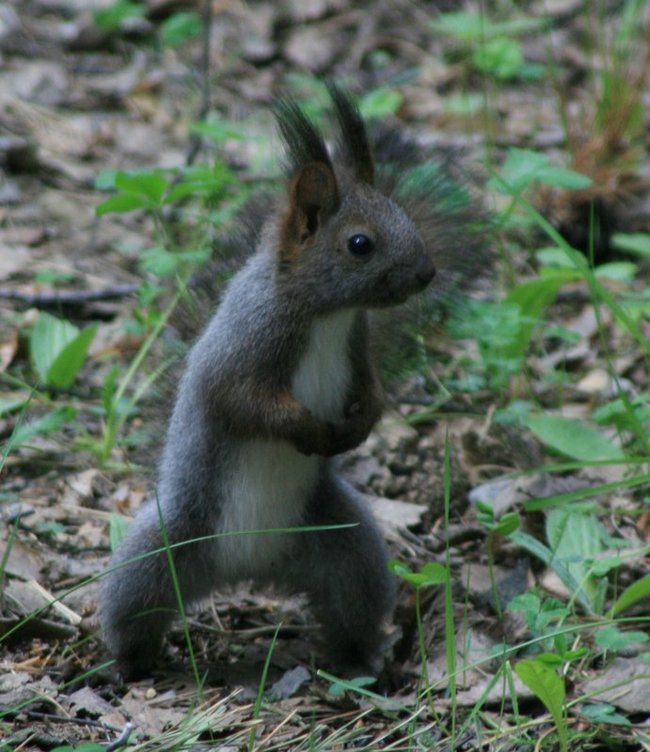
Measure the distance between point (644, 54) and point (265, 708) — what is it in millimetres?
4780

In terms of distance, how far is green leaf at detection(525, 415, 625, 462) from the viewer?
402 cm

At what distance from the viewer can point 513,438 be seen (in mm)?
4387

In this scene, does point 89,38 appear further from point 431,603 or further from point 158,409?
point 431,603

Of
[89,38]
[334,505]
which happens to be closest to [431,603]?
[334,505]

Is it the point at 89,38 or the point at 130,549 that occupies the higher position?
the point at 89,38

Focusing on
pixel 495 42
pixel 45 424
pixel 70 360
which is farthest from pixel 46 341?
pixel 495 42

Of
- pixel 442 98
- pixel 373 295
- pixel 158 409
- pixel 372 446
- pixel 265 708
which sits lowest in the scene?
pixel 265 708

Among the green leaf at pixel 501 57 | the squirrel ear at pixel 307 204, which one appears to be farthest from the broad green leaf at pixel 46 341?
the green leaf at pixel 501 57

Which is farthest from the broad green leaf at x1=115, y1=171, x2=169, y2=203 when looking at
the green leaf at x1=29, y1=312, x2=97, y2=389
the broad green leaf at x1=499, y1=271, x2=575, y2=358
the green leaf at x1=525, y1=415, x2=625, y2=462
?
the green leaf at x1=525, y1=415, x2=625, y2=462

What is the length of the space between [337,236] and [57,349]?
71.6 inches

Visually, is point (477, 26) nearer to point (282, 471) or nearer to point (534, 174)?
point (534, 174)

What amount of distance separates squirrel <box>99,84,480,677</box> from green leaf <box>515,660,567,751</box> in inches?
31.9

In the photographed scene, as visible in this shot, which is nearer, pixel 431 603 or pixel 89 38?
pixel 431 603

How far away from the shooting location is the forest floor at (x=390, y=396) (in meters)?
2.99
